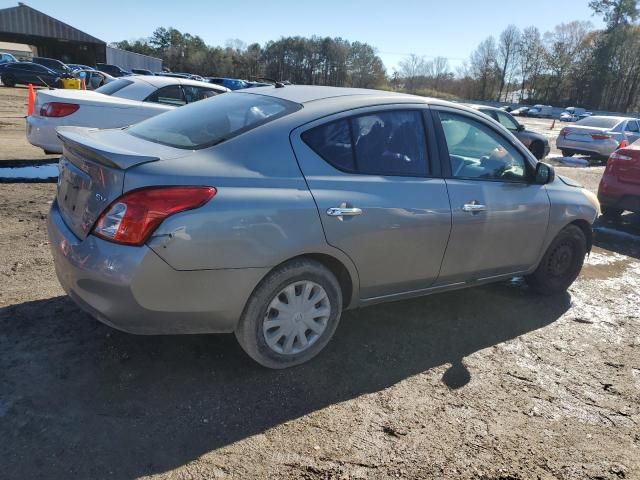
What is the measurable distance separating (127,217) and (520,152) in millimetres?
3158

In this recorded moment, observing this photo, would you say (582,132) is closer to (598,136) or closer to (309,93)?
(598,136)

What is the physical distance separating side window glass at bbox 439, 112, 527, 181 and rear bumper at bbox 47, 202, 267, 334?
1838 millimetres

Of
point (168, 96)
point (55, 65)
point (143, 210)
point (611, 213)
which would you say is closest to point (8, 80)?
point (55, 65)

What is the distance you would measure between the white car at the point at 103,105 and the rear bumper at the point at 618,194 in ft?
22.8

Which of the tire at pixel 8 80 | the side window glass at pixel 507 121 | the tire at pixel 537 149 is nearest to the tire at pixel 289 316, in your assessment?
the side window glass at pixel 507 121

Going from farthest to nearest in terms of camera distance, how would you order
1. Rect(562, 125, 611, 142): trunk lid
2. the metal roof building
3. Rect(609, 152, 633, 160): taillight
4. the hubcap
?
the metal roof building → Rect(562, 125, 611, 142): trunk lid → Rect(609, 152, 633, 160): taillight → the hubcap

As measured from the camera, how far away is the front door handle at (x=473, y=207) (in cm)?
365

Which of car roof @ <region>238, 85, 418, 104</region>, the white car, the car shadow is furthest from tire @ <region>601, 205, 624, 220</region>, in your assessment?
the white car

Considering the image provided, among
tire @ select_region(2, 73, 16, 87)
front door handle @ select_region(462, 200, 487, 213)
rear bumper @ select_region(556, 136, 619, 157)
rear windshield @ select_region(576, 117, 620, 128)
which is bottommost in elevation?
tire @ select_region(2, 73, 16, 87)

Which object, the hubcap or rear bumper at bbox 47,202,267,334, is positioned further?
the hubcap

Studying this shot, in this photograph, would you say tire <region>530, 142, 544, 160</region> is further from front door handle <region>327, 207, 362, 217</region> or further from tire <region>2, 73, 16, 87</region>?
tire <region>2, 73, 16, 87</region>

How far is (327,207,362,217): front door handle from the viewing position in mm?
2990

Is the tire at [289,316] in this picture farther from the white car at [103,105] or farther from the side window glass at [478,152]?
the white car at [103,105]

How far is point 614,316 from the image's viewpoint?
460 centimetres
